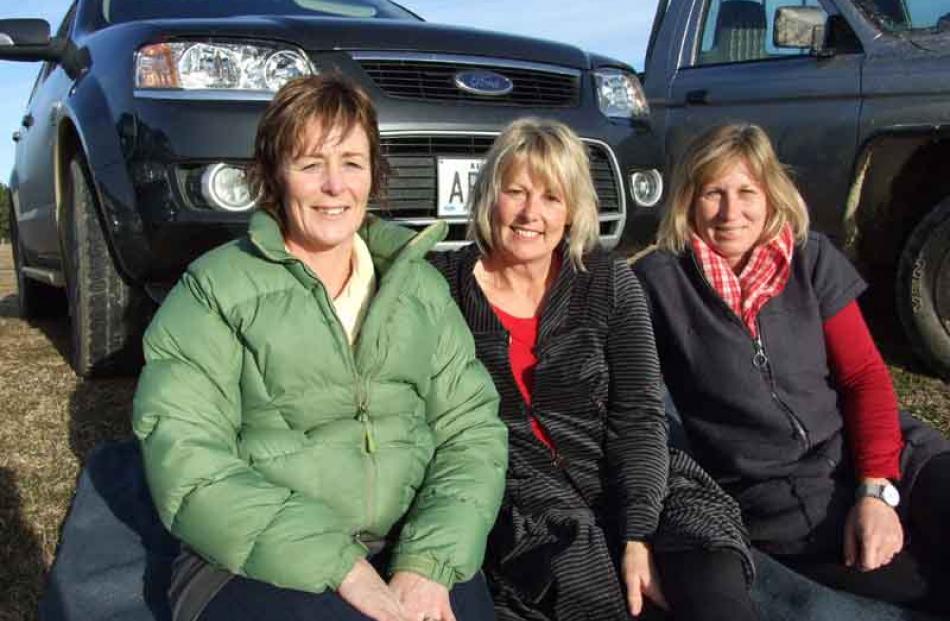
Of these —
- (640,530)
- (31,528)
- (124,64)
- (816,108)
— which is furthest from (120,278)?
(816,108)

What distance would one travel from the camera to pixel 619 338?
235 centimetres

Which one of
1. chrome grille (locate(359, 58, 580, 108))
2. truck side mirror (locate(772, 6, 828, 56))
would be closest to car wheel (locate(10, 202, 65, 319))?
chrome grille (locate(359, 58, 580, 108))

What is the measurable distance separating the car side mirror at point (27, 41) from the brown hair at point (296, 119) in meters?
2.54

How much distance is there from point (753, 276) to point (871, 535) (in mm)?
646

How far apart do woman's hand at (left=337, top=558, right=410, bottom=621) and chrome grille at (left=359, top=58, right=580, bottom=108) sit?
196 centimetres

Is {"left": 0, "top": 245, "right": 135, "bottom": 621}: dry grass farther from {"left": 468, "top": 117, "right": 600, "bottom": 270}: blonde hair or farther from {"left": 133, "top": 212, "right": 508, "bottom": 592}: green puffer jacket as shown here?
{"left": 468, "top": 117, "right": 600, "bottom": 270}: blonde hair

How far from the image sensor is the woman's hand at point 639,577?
2102 millimetres

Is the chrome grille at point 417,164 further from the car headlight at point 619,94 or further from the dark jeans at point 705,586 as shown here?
the dark jeans at point 705,586

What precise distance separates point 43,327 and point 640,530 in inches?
192

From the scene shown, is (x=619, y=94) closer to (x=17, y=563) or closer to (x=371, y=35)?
(x=371, y=35)

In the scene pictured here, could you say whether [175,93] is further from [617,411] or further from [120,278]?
[617,411]

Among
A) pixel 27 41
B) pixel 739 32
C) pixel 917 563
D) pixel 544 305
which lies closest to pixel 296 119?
pixel 544 305

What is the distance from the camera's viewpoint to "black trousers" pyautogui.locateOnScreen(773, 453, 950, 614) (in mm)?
2219

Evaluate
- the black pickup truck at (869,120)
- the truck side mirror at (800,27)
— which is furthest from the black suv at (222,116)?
the black pickup truck at (869,120)
